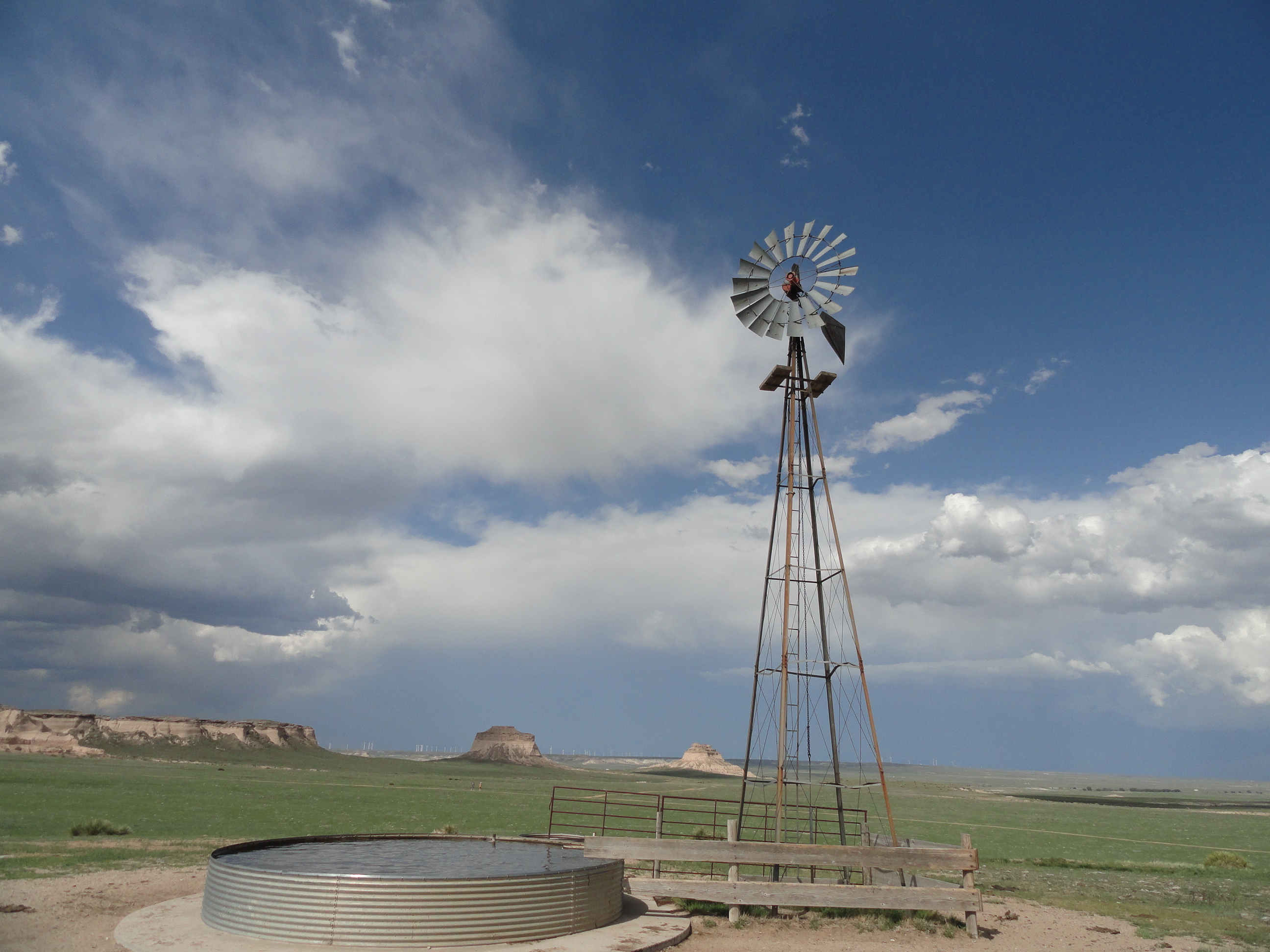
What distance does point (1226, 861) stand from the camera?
3412cm

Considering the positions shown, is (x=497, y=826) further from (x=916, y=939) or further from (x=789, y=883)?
(x=916, y=939)

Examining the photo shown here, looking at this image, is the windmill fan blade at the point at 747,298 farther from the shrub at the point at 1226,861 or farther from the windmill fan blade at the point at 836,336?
the shrub at the point at 1226,861

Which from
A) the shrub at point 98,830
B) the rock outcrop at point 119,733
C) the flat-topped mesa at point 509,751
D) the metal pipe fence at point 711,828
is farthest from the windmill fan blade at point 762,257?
the flat-topped mesa at point 509,751

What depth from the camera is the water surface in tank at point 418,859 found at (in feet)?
47.8

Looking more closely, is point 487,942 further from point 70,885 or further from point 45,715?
point 45,715

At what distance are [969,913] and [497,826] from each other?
27.8 metres

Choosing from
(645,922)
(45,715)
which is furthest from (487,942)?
(45,715)

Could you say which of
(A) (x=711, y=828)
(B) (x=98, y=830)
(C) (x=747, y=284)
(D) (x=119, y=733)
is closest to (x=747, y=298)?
(C) (x=747, y=284)

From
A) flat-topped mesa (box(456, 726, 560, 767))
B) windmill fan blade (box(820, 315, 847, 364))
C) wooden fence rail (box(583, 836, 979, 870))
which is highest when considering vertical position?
windmill fan blade (box(820, 315, 847, 364))

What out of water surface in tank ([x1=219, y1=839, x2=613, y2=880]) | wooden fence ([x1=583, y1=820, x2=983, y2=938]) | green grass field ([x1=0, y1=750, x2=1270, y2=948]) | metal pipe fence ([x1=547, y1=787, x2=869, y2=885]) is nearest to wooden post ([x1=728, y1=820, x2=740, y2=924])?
wooden fence ([x1=583, y1=820, x2=983, y2=938])

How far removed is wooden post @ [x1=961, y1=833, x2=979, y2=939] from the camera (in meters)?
16.5

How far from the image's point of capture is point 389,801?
55.5 meters

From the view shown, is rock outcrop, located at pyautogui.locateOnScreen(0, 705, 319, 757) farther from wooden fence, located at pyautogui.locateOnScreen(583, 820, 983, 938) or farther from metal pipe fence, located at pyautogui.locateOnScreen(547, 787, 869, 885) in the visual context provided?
wooden fence, located at pyautogui.locateOnScreen(583, 820, 983, 938)

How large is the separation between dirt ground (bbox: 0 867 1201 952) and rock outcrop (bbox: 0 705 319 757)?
118852 mm
